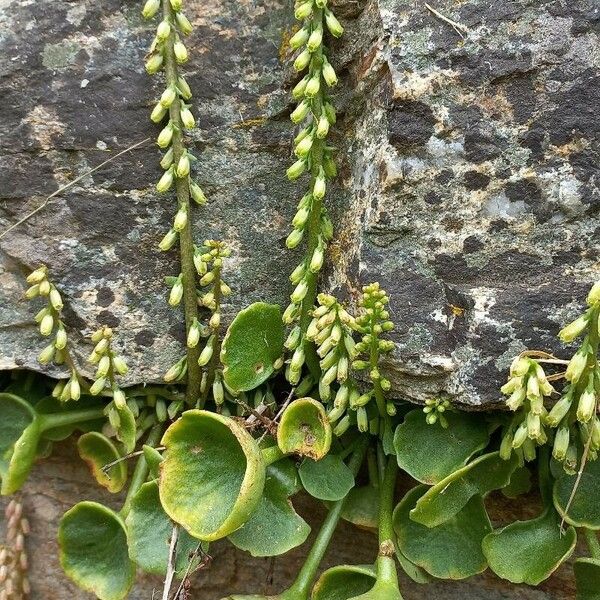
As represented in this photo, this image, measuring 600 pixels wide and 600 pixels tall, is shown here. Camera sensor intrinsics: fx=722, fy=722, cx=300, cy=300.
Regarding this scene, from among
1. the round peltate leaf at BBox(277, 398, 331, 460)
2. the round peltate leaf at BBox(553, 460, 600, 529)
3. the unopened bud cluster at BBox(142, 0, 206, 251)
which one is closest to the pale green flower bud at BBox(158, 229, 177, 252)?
the unopened bud cluster at BBox(142, 0, 206, 251)

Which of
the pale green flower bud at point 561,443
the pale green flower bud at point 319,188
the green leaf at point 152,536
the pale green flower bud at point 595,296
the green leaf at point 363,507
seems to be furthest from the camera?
the green leaf at point 363,507

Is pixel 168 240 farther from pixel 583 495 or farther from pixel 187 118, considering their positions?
pixel 583 495

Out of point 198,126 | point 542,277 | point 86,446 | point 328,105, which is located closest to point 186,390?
point 86,446

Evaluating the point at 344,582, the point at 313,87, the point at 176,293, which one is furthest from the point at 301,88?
the point at 344,582

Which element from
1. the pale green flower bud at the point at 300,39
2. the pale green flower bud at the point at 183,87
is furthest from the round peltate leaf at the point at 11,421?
the pale green flower bud at the point at 300,39

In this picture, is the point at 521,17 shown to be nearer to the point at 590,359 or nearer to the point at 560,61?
the point at 560,61

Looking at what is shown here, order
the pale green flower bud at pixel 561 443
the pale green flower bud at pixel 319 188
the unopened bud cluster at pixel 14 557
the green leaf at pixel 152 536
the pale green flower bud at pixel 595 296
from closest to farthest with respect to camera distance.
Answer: the pale green flower bud at pixel 595 296, the pale green flower bud at pixel 561 443, the pale green flower bud at pixel 319 188, the green leaf at pixel 152 536, the unopened bud cluster at pixel 14 557

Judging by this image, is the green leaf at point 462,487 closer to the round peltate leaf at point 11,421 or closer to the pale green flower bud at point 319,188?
the pale green flower bud at point 319,188

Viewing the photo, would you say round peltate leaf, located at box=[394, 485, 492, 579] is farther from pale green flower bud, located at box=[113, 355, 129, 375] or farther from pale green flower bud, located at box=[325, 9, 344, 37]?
pale green flower bud, located at box=[325, 9, 344, 37]
